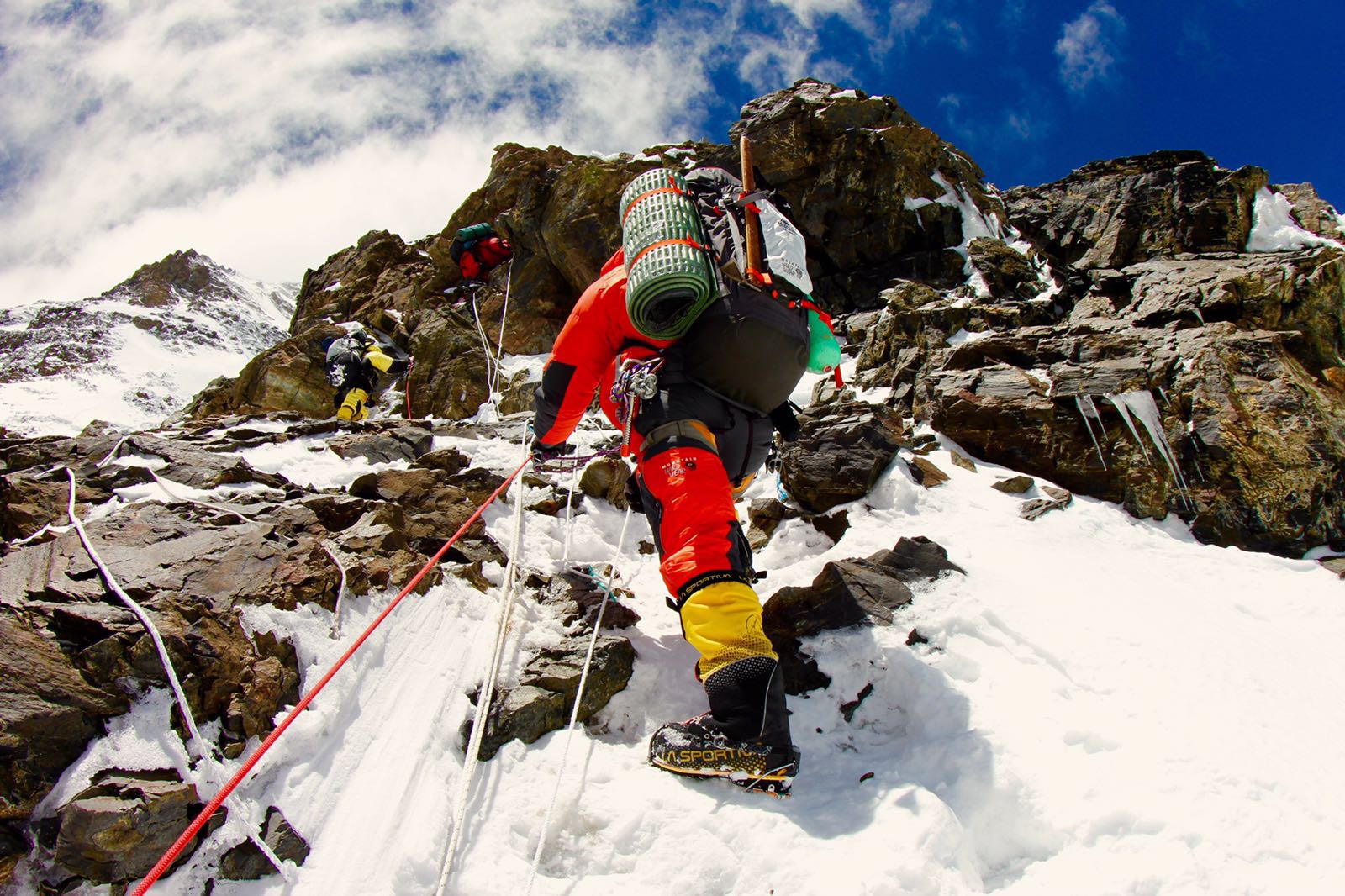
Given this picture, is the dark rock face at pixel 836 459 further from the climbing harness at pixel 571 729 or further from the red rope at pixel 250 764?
the red rope at pixel 250 764

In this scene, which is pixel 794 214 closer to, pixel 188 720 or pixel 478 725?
pixel 478 725

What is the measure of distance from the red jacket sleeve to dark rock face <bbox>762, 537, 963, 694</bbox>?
1817mm

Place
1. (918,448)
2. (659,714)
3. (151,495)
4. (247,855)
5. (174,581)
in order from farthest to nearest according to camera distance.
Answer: (918,448)
(151,495)
(659,714)
(174,581)
(247,855)

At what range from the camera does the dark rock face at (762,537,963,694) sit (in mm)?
3727

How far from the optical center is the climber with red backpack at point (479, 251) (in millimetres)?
19047

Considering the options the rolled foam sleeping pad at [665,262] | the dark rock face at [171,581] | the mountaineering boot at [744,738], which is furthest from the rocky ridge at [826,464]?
the rolled foam sleeping pad at [665,262]

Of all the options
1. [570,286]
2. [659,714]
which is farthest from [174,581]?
[570,286]

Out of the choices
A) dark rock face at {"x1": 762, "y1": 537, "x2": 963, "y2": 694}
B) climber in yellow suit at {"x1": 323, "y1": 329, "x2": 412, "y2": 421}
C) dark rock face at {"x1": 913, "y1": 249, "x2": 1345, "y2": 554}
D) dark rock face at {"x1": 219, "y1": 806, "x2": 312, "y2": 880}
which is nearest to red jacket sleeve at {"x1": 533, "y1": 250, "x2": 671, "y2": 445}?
dark rock face at {"x1": 762, "y1": 537, "x2": 963, "y2": 694}

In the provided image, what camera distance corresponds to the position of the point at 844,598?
389cm

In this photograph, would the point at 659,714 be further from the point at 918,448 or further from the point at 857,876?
the point at 918,448

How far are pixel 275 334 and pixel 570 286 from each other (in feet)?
639

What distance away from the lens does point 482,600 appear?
4016 millimetres

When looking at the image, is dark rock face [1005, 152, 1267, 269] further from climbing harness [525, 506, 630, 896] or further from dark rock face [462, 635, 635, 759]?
dark rock face [462, 635, 635, 759]

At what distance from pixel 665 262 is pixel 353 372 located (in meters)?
10.8
